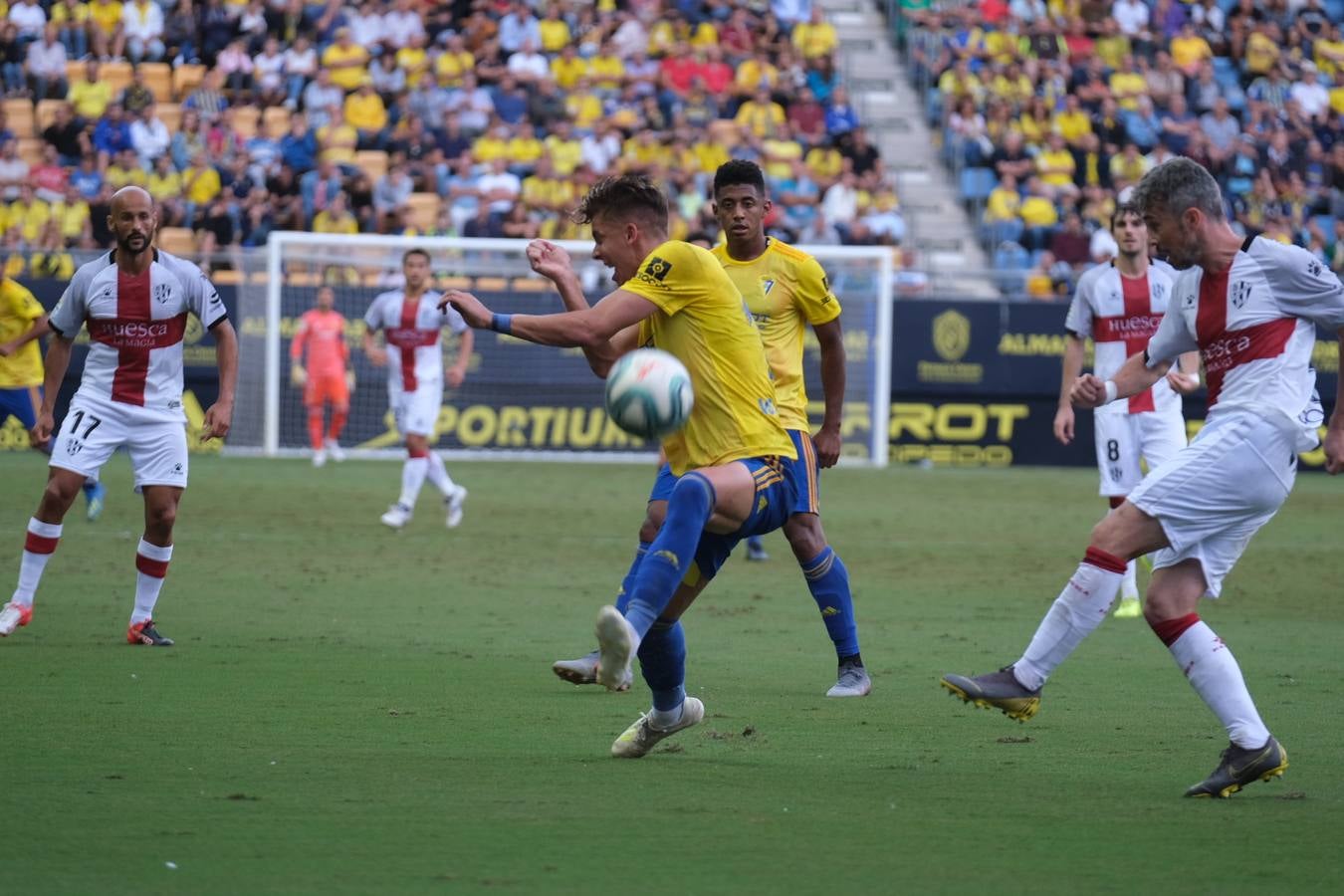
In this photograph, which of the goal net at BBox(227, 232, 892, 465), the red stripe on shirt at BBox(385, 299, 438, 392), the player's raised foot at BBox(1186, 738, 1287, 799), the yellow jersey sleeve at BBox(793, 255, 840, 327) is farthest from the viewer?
the goal net at BBox(227, 232, 892, 465)

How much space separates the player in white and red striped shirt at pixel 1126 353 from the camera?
11531 mm

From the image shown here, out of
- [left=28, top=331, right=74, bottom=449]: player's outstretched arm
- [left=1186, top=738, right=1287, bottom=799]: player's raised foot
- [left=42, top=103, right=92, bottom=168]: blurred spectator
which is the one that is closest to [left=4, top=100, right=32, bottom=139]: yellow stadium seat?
[left=42, top=103, right=92, bottom=168]: blurred spectator

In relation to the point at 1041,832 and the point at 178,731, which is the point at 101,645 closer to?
the point at 178,731

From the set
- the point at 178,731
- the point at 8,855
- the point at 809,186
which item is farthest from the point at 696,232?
the point at 8,855

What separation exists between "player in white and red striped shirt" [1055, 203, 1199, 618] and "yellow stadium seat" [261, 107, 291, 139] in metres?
17.9

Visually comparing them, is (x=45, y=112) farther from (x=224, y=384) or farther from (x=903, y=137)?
(x=224, y=384)

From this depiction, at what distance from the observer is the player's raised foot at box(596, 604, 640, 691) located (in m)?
5.68

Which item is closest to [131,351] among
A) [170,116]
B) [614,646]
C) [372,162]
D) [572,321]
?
[572,321]

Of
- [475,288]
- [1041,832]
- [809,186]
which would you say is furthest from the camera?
[809,186]

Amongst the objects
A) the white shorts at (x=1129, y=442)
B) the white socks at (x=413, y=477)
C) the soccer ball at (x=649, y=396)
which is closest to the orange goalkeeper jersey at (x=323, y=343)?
the white socks at (x=413, y=477)

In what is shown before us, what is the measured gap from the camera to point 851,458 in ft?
84.1

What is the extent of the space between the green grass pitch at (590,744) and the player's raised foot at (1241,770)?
0.08 m

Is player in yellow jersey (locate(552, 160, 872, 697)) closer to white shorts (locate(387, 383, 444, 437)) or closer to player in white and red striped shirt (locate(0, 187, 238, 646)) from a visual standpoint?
player in white and red striped shirt (locate(0, 187, 238, 646))

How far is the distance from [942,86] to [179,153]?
42.3ft
